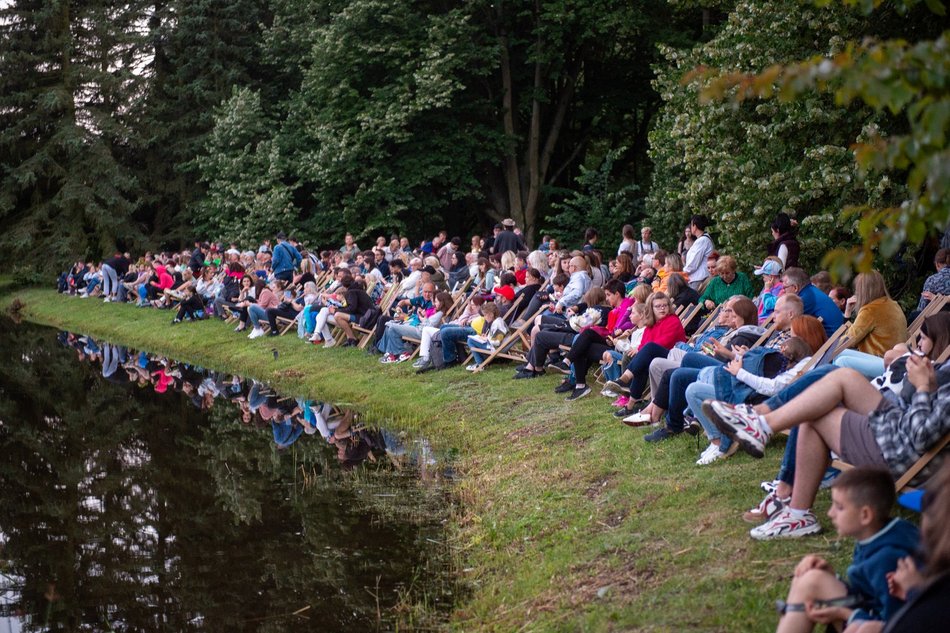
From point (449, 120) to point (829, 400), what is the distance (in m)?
23.4

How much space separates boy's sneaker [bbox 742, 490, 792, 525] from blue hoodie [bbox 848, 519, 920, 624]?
70.7 inches

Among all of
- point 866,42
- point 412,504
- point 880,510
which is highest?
point 866,42

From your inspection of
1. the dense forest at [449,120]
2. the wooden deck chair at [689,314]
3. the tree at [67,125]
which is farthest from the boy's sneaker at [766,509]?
the tree at [67,125]

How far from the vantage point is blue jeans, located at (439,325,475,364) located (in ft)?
50.6

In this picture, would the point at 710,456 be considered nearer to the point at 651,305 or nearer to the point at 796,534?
the point at 796,534

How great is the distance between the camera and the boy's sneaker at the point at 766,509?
6195 millimetres

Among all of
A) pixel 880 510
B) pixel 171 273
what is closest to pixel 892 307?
pixel 880 510

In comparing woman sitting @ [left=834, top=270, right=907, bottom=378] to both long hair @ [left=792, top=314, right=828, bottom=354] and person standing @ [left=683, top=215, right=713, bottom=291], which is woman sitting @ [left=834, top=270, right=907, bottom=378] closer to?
long hair @ [left=792, top=314, right=828, bottom=354]

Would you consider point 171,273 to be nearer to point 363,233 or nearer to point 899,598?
point 363,233

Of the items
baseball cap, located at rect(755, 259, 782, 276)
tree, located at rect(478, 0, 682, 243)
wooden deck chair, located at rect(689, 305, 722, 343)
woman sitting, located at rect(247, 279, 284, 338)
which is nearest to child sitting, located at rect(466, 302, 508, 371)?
wooden deck chair, located at rect(689, 305, 722, 343)

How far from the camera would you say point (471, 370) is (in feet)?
49.0

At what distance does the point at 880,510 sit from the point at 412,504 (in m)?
5.51

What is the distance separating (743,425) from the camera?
599 cm

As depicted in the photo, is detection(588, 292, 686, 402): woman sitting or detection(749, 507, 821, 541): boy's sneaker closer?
detection(749, 507, 821, 541): boy's sneaker
